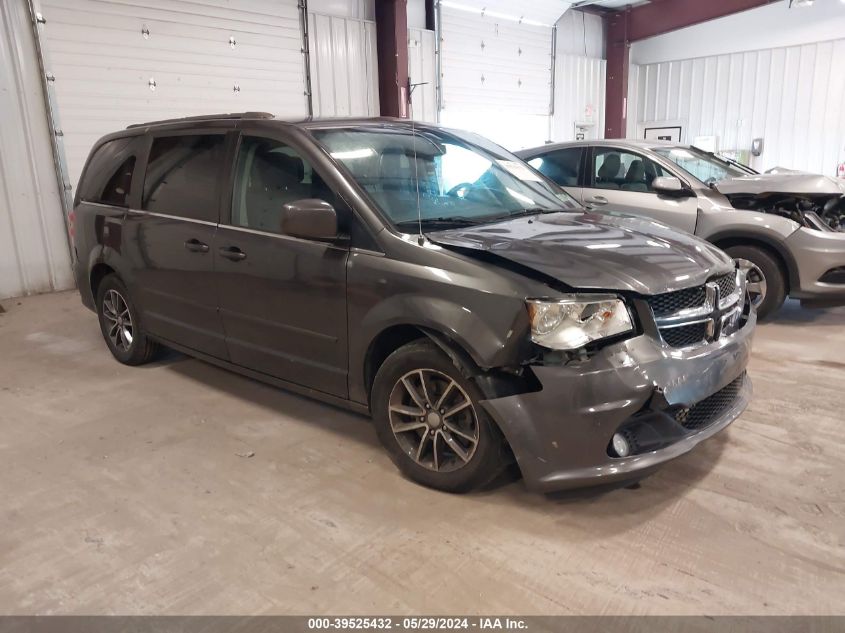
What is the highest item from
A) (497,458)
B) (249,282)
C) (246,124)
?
(246,124)

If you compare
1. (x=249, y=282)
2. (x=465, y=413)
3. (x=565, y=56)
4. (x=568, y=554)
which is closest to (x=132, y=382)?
(x=249, y=282)

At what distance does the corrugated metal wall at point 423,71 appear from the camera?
9461mm

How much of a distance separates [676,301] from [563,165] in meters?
3.91

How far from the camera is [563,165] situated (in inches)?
237

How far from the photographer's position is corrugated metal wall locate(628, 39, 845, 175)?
34.5 ft

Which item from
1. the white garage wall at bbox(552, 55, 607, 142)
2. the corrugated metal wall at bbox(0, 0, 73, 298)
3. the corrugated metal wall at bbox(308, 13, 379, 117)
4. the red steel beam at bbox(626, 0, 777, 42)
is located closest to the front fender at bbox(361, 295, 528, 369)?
the corrugated metal wall at bbox(0, 0, 73, 298)

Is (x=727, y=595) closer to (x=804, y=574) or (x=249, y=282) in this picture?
(x=804, y=574)

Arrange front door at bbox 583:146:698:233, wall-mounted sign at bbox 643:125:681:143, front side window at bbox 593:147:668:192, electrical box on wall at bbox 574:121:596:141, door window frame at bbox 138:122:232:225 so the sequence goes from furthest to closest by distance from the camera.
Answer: electrical box on wall at bbox 574:121:596:141 → wall-mounted sign at bbox 643:125:681:143 → front side window at bbox 593:147:668:192 → front door at bbox 583:146:698:233 → door window frame at bbox 138:122:232:225

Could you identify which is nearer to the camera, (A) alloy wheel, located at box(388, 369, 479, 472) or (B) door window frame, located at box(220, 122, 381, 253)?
(A) alloy wheel, located at box(388, 369, 479, 472)

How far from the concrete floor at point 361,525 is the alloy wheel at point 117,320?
0.86 meters

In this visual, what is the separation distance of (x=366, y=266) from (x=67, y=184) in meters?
5.88

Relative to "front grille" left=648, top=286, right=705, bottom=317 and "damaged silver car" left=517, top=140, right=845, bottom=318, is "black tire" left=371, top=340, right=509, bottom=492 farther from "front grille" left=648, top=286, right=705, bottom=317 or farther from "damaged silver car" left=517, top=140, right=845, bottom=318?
"damaged silver car" left=517, top=140, right=845, bottom=318

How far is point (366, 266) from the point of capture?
2686mm

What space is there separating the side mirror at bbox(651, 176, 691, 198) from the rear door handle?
3.66 meters
